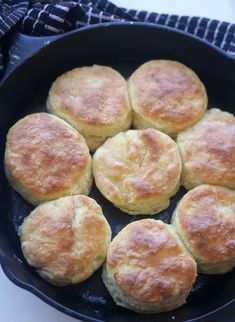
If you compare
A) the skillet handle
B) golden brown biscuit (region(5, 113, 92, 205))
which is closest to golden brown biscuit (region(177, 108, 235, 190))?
golden brown biscuit (region(5, 113, 92, 205))

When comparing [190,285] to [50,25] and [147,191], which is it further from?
[50,25]

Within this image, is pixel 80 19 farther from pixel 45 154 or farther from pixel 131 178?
pixel 131 178

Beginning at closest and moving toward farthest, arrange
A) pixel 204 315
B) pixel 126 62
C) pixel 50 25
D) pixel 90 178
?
1. pixel 204 315
2. pixel 90 178
3. pixel 50 25
4. pixel 126 62

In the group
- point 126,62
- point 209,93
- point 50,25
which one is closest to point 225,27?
point 209,93

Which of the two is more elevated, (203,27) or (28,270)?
(203,27)

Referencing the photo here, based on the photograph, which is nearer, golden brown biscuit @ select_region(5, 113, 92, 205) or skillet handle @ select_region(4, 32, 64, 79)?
golden brown biscuit @ select_region(5, 113, 92, 205)

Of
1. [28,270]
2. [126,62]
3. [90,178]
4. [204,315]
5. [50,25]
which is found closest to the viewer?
[204,315]

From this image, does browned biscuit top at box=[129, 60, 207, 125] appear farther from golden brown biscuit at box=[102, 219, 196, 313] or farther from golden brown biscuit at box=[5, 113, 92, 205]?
golden brown biscuit at box=[102, 219, 196, 313]

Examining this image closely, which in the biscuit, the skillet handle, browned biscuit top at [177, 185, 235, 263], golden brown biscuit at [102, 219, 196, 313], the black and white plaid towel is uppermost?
the black and white plaid towel
